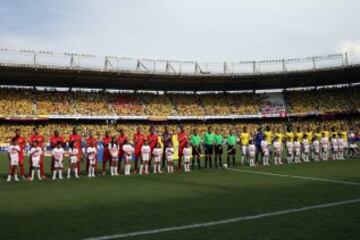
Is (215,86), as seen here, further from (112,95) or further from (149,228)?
(149,228)

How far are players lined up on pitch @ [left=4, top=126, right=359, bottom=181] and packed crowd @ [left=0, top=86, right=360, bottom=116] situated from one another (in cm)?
2643

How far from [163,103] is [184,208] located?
45.6 m

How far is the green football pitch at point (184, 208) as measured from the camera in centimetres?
755

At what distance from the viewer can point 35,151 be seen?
660 inches

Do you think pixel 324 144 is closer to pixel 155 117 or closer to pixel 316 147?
pixel 316 147

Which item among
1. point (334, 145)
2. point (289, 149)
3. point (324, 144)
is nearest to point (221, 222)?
point (289, 149)

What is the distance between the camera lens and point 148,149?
62.9 ft

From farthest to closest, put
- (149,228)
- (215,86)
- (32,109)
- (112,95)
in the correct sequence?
(215,86) → (112,95) → (32,109) → (149,228)

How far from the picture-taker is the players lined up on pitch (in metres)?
17.2

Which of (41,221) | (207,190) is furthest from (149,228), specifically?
(207,190)

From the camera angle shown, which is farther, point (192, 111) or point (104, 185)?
point (192, 111)

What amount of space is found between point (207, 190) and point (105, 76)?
37488 millimetres

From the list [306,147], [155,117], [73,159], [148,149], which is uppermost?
[155,117]

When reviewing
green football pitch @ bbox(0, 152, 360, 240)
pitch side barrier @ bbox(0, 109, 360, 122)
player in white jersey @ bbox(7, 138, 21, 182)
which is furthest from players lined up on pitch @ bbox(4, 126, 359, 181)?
pitch side barrier @ bbox(0, 109, 360, 122)
